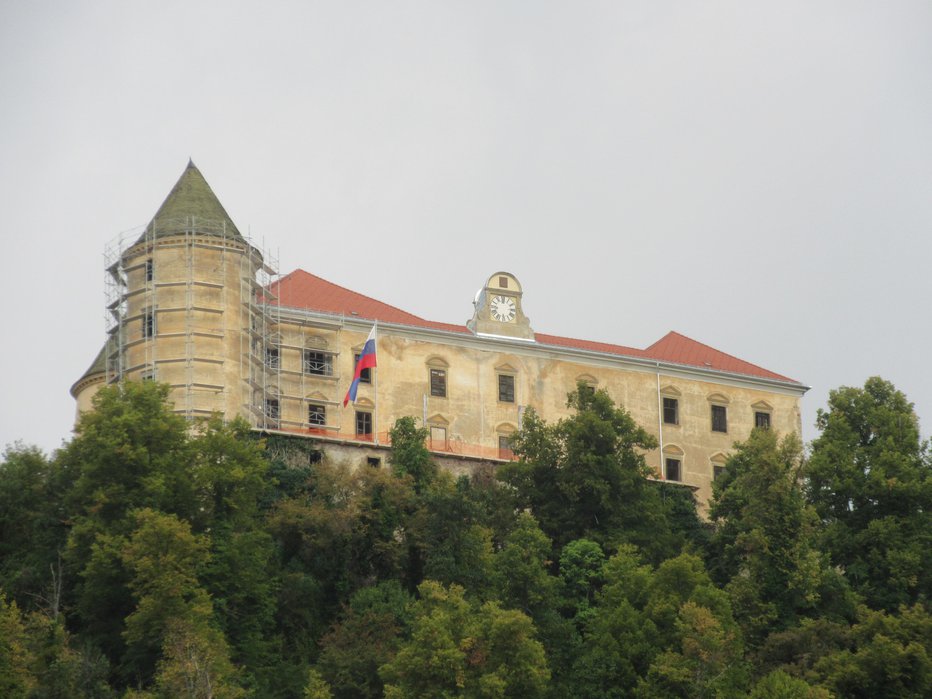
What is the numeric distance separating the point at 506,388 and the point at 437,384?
9.05ft

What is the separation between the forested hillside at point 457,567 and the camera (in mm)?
59688

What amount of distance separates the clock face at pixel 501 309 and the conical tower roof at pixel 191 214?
10.8 metres

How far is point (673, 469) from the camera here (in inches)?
3159

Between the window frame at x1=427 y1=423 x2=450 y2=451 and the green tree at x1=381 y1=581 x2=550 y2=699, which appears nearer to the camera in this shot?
the green tree at x1=381 y1=581 x2=550 y2=699

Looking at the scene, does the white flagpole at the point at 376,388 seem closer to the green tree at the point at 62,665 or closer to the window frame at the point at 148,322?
the window frame at the point at 148,322

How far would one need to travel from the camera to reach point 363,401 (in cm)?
7500

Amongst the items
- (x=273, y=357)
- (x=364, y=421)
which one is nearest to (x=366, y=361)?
(x=364, y=421)

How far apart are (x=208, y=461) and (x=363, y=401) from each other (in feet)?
36.1

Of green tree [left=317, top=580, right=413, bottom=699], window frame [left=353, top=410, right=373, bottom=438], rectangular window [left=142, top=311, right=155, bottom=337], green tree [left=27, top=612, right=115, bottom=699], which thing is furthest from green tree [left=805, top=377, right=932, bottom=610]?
green tree [left=27, top=612, right=115, bottom=699]

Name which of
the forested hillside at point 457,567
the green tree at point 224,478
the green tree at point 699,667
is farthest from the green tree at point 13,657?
the green tree at point 699,667

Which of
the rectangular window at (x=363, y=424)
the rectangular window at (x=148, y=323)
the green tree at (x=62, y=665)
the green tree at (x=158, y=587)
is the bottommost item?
the green tree at (x=62, y=665)

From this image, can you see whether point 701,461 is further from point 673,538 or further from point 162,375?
point 162,375

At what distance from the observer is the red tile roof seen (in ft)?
252

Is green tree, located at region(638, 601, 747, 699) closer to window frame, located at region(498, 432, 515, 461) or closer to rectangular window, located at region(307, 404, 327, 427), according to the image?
window frame, located at region(498, 432, 515, 461)
